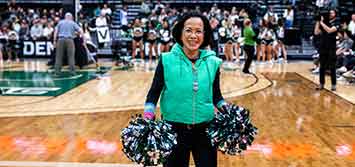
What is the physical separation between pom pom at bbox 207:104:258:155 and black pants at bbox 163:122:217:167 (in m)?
0.05

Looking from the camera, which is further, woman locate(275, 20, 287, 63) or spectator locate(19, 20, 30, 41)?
spectator locate(19, 20, 30, 41)

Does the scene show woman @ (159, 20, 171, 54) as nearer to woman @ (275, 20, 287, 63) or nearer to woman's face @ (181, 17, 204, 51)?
woman @ (275, 20, 287, 63)

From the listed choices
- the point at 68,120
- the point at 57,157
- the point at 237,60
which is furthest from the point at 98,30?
the point at 57,157

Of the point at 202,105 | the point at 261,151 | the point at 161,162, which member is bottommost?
the point at 261,151

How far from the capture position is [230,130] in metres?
3.37

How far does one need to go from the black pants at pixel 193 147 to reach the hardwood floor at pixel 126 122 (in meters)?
2.36

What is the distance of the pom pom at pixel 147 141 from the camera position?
10.4 feet

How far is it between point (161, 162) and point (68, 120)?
5.18 m

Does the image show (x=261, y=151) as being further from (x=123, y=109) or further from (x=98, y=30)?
(x=98, y=30)

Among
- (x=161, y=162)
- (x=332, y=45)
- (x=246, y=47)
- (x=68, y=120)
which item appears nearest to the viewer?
(x=161, y=162)

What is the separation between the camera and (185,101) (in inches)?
133

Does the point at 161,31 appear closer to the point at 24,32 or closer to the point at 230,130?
the point at 24,32

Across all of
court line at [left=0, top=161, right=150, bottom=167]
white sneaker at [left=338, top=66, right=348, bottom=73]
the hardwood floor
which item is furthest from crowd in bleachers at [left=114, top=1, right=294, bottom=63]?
court line at [left=0, top=161, right=150, bottom=167]

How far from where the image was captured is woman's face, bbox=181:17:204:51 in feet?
11.0
